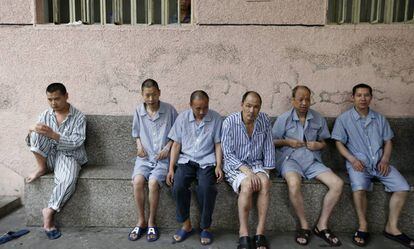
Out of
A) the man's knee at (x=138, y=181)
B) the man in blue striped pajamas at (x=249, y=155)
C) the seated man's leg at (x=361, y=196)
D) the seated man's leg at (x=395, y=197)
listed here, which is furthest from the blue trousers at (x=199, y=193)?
the seated man's leg at (x=395, y=197)

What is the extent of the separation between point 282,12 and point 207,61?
99 centimetres

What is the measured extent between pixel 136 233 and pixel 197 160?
2.91 feet

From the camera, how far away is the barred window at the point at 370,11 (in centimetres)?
428

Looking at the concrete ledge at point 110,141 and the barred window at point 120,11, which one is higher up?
the barred window at point 120,11

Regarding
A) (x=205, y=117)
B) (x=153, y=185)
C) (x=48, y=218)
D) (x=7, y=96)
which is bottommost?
(x=48, y=218)

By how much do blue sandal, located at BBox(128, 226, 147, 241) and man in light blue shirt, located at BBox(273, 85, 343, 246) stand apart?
1432 millimetres

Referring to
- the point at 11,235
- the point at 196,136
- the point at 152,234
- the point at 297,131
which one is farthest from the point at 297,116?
the point at 11,235

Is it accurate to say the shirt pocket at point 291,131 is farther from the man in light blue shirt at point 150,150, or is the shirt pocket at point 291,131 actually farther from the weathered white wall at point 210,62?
the man in light blue shirt at point 150,150

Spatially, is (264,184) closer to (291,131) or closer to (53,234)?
(291,131)

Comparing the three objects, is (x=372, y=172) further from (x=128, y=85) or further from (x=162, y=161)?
(x=128, y=85)

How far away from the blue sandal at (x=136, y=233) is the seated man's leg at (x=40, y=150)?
1114 mm

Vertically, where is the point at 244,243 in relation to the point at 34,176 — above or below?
below

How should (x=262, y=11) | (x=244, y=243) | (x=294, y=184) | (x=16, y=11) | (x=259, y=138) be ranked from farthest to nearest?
(x=16, y=11), (x=262, y=11), (x=259, y=138), (x=294, y=184), (x=244, y=243)

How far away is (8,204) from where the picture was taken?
4.21 metres
